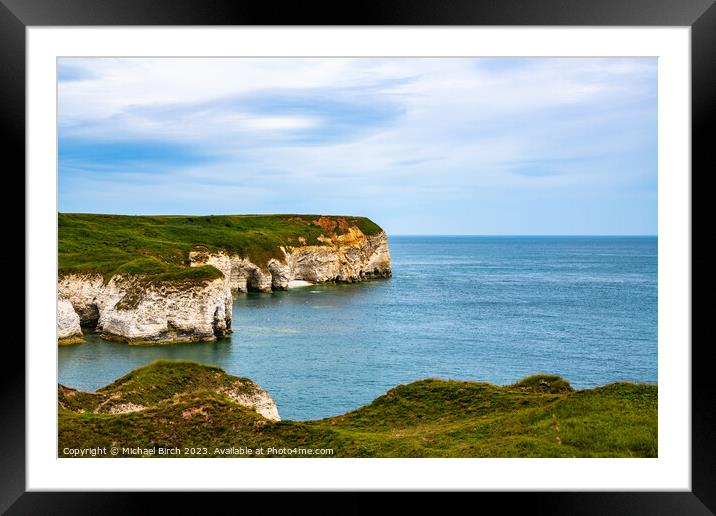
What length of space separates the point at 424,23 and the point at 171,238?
40417mm

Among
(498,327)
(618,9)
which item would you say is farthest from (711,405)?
(498,327)

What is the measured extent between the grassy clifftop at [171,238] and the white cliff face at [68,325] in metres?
2.26

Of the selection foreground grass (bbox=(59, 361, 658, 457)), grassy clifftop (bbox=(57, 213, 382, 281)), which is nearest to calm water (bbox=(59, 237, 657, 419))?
grassy clifftop (bbox=(57, 213, 382, 281))

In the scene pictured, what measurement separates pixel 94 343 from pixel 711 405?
25096 mm

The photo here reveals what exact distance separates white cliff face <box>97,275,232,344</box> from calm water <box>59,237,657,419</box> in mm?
714

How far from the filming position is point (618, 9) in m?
4.78

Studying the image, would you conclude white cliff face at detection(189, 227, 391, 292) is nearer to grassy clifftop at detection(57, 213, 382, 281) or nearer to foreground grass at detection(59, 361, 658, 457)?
grassy clifftop at detection(57, 213, 382, 281)

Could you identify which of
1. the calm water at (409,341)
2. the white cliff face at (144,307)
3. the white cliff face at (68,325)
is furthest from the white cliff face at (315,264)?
the white cliff face at (68,325)

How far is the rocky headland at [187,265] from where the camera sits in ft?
80.9

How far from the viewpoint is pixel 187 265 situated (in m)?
35.2

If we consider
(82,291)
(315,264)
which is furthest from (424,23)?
(315,264)

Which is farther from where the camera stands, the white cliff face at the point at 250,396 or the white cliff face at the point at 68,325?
the white cliff face at the point at 68,325

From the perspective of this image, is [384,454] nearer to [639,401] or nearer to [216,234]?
[639,401]

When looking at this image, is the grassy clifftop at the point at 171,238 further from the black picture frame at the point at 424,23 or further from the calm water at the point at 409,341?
the black picture frame at the point at 424,23
